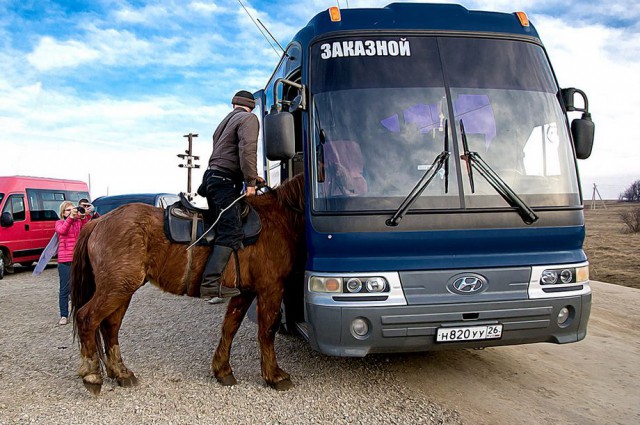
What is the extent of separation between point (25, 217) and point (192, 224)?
39.0 ft

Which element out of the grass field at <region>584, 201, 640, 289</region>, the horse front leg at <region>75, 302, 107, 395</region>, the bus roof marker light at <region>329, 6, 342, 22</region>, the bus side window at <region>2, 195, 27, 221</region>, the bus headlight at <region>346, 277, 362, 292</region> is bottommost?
the grass field at <region>584, 201, 640, 289</region>

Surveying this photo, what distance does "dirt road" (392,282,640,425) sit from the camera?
4.00m

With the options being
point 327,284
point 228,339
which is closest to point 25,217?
point 228,339

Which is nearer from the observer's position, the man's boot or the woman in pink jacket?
the man's boot

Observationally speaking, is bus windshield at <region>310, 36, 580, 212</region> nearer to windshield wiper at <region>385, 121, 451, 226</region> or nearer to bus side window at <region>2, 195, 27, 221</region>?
windshield wiper at <region>385, 121, 451, 226</region>

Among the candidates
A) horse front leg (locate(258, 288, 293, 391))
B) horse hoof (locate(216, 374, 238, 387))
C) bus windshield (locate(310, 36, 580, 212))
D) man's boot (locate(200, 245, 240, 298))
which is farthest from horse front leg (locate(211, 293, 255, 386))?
bus windshield (locate(310, 36, 580, 212))

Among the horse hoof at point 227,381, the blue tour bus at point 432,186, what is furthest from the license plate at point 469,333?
the horse hoof at point 227,381

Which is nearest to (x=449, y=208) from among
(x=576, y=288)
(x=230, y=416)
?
(x=576, y=288)

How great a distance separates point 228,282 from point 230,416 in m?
1.08

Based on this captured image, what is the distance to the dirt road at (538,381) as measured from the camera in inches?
158

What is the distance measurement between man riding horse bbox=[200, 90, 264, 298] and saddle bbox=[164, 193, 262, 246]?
8 centimetres

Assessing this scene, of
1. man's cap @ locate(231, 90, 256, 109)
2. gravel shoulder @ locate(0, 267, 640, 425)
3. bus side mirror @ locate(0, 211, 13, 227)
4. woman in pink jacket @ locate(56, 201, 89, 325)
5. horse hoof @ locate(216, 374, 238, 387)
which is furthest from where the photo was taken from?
bus side mirror @ locate(0, 211, 13, 227)

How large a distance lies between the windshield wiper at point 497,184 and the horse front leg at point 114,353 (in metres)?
3.25

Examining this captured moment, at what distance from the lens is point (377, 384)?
4.63 metres
